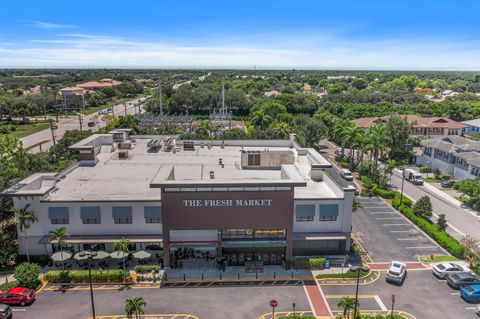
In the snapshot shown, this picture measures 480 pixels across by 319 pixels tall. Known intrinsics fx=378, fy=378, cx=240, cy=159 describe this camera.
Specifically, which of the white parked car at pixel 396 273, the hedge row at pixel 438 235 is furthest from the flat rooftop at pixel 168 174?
the hedge row at pixel 438 235

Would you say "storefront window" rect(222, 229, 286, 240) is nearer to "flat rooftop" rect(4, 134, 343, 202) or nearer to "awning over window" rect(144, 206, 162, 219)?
"flat rooftop" rect(4, 134, 343, 202)

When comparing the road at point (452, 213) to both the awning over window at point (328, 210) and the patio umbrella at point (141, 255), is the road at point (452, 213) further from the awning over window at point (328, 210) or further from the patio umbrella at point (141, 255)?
the patio umbrella at point (141, 255)

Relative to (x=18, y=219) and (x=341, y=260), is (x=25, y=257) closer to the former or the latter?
(x=18, y=219)

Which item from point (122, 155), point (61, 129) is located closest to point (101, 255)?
point (122, 155)

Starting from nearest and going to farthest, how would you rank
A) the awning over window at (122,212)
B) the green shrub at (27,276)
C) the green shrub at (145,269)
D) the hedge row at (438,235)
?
1. the green shrub at (27,276)
2. the green shrub at (145,269)
3. the awning over window at (122,212)
4. the hedge row at (438,235)

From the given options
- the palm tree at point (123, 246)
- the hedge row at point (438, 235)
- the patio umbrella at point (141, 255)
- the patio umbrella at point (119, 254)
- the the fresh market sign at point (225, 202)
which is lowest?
the hedge row at point (438, 235)
